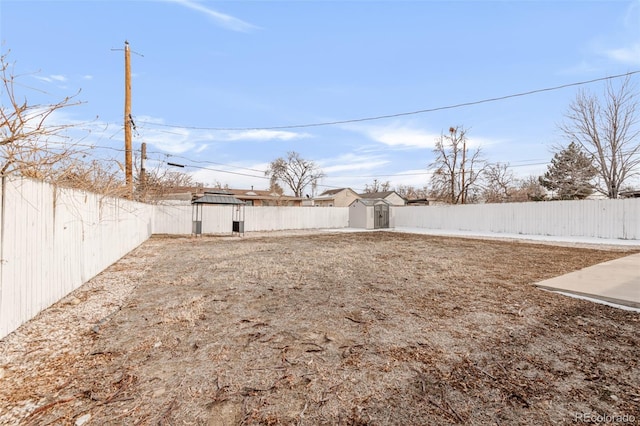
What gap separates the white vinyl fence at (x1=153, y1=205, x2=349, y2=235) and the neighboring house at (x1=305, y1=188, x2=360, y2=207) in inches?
625

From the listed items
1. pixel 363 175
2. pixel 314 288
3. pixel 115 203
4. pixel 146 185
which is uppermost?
pixel 363 175

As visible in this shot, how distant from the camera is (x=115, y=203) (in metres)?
6.04

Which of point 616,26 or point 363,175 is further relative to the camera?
point 363,175

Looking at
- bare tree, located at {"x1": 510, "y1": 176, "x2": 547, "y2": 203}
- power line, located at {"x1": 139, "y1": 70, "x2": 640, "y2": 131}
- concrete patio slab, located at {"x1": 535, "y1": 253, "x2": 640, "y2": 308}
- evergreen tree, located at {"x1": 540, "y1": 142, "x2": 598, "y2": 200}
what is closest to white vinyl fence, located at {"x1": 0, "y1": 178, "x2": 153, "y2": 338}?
concrete patio slab, located at {"x1": 535, "y1": 253, "x2": 640, "y2": 308}

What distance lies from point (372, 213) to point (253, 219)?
8.60m

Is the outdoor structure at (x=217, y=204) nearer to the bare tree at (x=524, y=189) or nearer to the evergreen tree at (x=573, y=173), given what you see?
the evergreen tree at (x=573, y=173)

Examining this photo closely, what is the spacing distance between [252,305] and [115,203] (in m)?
4.65

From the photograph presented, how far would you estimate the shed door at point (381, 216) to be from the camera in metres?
20.5

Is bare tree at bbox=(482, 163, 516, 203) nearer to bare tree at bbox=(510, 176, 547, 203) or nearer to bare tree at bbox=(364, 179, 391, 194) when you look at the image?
bare tree at bbox=(510, 176, 547, 203)

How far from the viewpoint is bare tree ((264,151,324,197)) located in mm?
40656

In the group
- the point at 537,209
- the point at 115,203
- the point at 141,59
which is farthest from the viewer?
the point at 537,209

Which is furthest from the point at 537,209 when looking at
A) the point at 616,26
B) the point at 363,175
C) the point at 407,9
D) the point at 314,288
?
the point at 363,175

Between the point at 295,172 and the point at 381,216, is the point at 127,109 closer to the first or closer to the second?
the point at 381,216

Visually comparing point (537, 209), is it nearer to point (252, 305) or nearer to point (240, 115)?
point (252, 305)
